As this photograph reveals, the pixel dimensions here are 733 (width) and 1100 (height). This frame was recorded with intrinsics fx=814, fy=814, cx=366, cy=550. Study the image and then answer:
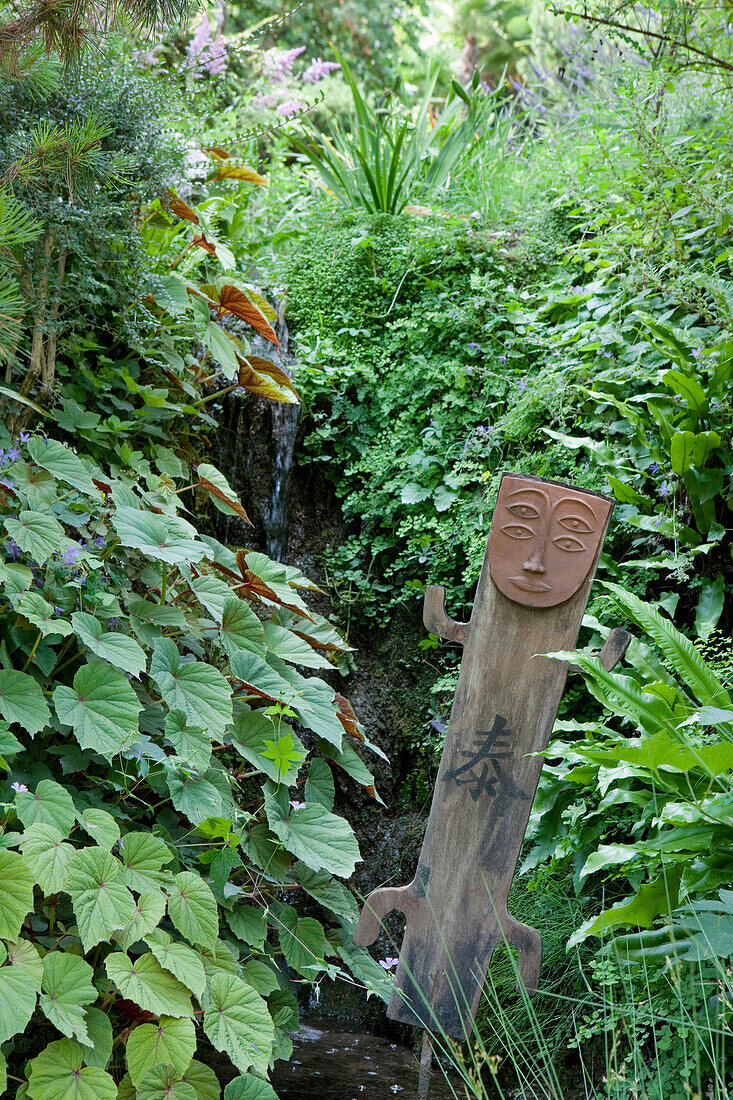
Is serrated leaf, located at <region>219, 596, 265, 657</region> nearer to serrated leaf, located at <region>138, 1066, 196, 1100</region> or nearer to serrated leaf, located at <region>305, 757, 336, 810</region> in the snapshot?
serrated leaf, located at <region>305, 757, 336, 810</region>

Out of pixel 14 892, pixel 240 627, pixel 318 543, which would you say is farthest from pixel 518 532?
pixel 318 543

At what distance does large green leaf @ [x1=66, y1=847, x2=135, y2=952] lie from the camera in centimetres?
144

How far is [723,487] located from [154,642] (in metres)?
1.79

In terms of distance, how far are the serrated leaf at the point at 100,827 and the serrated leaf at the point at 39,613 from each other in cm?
38

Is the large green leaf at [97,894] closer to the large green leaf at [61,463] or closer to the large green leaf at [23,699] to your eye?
the large green leaf at [23,699]

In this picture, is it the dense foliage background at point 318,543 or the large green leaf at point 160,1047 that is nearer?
the large green leaf at point 160,1047

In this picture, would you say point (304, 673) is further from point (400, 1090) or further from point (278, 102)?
point (278, 102)

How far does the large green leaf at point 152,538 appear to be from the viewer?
189 centimetres

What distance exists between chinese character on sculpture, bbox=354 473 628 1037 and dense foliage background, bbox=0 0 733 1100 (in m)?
0.16

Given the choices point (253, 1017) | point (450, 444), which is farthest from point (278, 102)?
point (253, 1017)

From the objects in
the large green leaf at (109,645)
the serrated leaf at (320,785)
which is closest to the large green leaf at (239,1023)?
the serrated leaf at (320,785)

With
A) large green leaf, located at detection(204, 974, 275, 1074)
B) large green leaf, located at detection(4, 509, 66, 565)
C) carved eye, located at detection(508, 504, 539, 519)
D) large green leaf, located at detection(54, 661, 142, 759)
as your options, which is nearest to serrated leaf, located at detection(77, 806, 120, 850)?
large green leaf, located at detection(54, 661, 142, 759)

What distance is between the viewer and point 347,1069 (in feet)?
7.34

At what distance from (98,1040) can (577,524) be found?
4.59 feet
